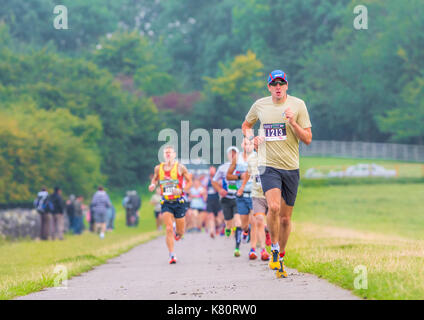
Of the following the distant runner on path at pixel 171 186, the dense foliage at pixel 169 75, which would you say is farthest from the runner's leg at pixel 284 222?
the dense foliage at pixel 169 75

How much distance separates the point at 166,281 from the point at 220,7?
303ft

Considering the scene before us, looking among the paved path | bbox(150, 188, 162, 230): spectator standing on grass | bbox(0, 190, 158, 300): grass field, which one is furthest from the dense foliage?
the paved path

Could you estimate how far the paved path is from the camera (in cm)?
834

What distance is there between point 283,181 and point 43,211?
59.3ft

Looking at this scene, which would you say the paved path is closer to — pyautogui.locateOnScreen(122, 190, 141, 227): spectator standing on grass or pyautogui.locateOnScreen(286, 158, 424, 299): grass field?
pyautogui.locateOnScreen(286, 158, 424, 299): grass field

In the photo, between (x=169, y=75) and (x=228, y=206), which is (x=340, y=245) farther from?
(x=169, y=75)

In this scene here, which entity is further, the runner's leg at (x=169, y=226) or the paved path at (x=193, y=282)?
the runner's leg at (x=169, y=226)

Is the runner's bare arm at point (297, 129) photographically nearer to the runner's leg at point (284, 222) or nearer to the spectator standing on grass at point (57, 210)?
the runner's leg at point (284, 222)

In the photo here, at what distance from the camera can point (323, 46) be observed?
86.1 meters

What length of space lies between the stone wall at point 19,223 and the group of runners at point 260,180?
8.42 m

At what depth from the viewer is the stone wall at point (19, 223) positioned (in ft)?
89.9

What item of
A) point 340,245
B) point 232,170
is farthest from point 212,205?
point 340,245

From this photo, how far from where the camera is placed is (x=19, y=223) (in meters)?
28.2
